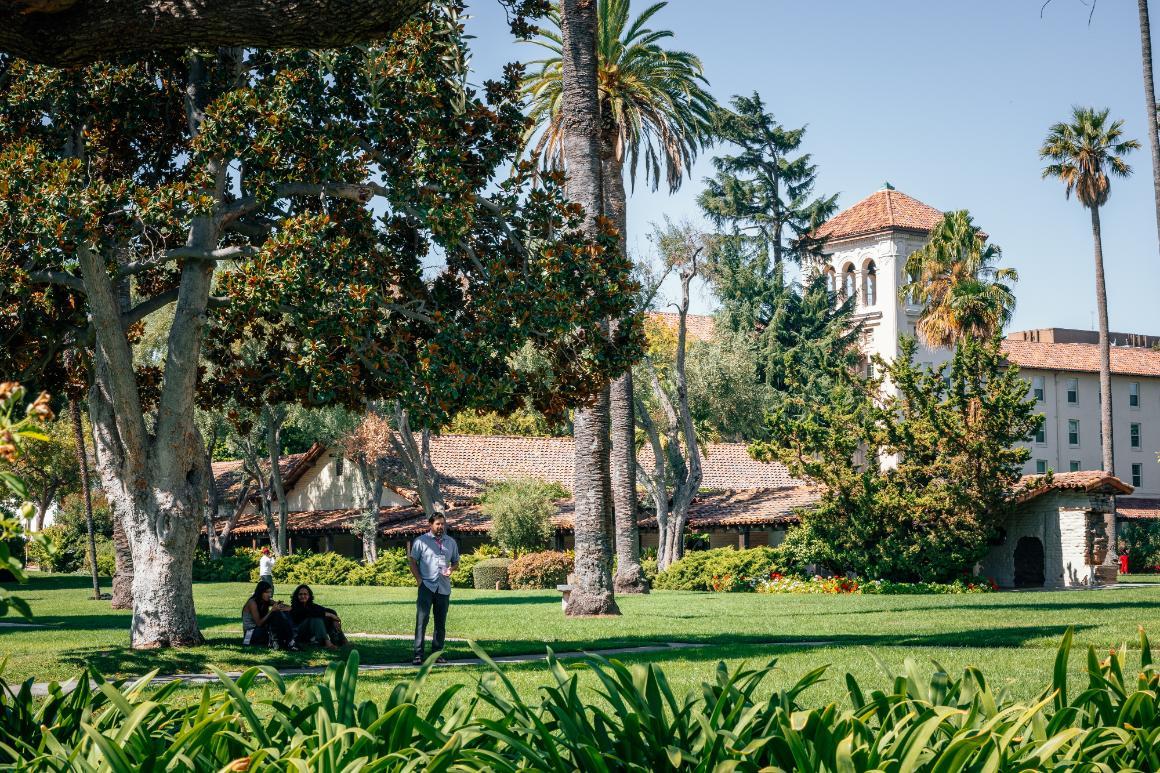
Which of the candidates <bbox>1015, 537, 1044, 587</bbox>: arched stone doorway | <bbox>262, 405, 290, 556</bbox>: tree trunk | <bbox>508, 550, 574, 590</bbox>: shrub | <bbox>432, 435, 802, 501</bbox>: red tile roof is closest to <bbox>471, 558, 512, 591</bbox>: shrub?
<bbox>508, 550, 574, 590</bbox>: shrub

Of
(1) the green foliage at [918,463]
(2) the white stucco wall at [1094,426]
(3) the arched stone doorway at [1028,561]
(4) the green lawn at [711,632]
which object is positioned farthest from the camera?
(2) the white stucco wall at [1094,426]

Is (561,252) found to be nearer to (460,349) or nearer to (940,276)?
(460,349)

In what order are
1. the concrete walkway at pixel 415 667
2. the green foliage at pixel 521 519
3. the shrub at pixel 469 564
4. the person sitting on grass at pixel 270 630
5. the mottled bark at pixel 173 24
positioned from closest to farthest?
the mottled bark at pixel 173 24 → the concrete walkway at pixel 415 667 → the person sitting on grass at pixel 270 630 → the shrub at pixel 469 564 → the green foliage at pixel 521 519

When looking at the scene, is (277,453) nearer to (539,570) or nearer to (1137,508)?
(539,570)

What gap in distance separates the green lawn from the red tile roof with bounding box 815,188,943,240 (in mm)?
42396

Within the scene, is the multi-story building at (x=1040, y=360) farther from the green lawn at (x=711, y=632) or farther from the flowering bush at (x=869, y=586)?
the green lawn at (x=711, y=632)

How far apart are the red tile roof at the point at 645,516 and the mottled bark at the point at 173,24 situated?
3678 centimetres

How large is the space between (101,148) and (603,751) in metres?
14.8

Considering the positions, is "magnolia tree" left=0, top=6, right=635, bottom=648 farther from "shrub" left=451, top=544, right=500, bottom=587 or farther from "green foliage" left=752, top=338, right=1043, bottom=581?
"shrub" left=451, top=544, right=500, bottom=587

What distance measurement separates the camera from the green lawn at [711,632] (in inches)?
541

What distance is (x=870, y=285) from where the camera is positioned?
2980 inches

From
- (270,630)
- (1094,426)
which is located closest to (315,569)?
(270,630)

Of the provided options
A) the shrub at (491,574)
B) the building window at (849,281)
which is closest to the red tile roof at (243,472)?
the shrub at (491,574)

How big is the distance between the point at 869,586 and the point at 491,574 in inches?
584
